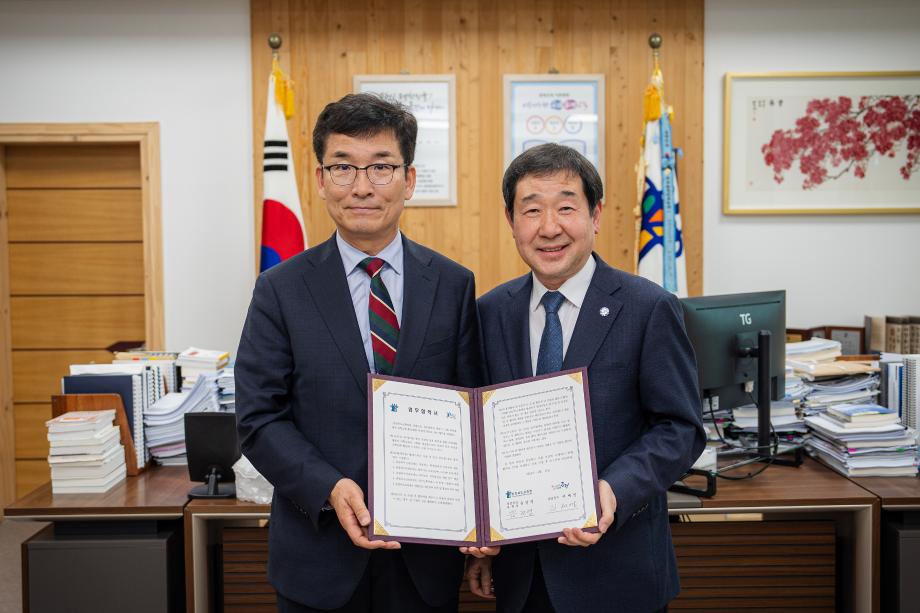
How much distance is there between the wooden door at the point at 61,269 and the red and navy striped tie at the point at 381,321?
10.3 feet

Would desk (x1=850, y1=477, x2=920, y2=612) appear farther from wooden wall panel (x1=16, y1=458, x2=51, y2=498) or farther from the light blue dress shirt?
wooden wall panel (x1=16, y1=458, x2=51, y2=498)

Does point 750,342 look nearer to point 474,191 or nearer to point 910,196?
point 474,191

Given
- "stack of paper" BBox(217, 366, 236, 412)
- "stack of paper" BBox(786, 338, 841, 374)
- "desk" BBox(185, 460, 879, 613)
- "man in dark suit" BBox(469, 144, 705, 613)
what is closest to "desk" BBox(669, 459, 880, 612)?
"desk" BBox(185, 460, 879, 613)

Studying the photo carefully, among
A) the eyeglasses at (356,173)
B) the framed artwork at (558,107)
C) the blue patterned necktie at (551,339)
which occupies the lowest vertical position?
the blue patterned necktie at (551,339)

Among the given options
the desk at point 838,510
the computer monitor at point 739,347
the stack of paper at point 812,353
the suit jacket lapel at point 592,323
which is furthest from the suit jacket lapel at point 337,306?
the stack of paper at point 812,353

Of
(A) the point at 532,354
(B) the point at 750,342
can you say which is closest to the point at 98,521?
(A) the point at 532,354

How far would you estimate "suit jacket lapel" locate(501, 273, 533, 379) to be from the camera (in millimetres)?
1377

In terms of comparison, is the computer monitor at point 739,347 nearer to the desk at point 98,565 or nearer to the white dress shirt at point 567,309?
the white dress shirt at point 567,309

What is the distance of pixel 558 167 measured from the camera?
137cm

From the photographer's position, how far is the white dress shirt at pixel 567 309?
1.39 metres

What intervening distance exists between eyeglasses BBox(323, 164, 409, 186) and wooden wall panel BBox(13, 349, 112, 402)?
3351mm

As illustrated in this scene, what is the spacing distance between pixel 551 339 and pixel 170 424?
1615 millimetres

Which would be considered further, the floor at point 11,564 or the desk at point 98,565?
the floor at point 11,564

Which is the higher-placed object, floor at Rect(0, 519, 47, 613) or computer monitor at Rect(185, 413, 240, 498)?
computer monitor at Rect(185, 413, 240, 498)
